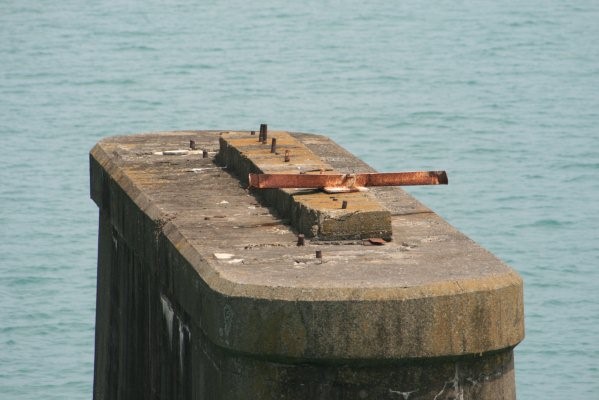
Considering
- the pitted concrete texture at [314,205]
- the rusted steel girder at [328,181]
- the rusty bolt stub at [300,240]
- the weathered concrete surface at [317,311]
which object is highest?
the rusted steel girder at [328,181]

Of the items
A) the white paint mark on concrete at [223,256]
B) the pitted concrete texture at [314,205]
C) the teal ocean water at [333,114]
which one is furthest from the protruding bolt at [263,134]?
the teal ocean water at [333,114]

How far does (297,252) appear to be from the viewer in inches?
278

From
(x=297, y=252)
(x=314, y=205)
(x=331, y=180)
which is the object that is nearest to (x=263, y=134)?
(x=331, y=180)

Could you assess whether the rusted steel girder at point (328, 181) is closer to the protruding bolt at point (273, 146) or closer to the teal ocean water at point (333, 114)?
the protruding bolt at point (273, 146)

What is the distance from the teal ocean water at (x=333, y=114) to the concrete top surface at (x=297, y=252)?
7.28 m

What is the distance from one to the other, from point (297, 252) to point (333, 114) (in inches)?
960

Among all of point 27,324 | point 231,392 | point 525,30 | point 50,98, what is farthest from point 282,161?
point 525,30

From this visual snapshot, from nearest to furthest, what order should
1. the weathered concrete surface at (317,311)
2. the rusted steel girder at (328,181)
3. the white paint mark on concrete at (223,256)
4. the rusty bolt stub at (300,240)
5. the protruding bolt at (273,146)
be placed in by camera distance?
the weathered concrete surface at (317,311), the white paint mark on concrete at (223,256), the rusty bolt stub at (300,240), the rusted steel girder at (328,181), the protruding bolt at (273,146)

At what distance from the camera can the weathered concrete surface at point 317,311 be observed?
20.6ft

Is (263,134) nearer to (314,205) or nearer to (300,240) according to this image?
(314,205)

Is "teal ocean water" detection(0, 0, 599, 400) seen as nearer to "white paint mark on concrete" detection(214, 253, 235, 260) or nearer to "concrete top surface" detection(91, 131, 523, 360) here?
"concrete top surface" detection(91, 131, 523, 360)

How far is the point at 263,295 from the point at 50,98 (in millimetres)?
27658

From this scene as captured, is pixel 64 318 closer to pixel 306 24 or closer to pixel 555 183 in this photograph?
pixel 555 183

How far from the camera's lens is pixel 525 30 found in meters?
41.2
